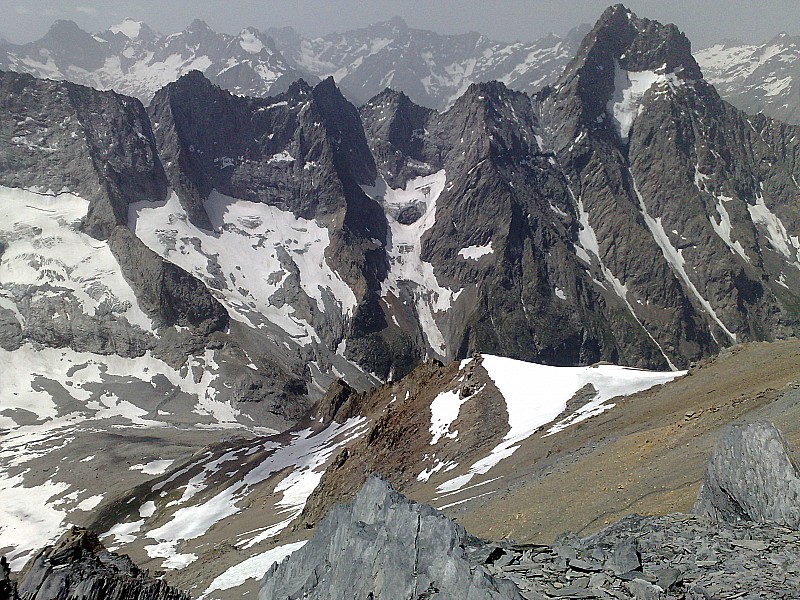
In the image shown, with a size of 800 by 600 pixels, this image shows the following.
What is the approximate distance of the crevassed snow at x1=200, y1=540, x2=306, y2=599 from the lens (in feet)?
96.9

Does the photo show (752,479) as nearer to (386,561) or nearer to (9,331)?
(386,561)

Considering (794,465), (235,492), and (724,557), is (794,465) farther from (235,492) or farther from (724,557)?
(235,492)

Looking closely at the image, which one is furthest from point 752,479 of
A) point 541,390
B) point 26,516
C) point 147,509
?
point 26,516

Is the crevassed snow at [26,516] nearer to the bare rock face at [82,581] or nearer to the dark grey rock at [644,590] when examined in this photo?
the bare rock face at [82,581]

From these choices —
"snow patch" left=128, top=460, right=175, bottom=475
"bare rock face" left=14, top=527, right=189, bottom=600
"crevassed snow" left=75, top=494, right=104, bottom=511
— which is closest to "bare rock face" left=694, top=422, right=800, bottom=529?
"bare rock face" left=14, top=527, right=189, bottom=600

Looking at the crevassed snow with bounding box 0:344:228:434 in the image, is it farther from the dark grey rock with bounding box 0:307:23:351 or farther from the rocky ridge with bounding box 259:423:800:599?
the rocky ridge with bounding box 259:423:800:599

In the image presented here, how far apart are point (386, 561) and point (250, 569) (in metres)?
24.1

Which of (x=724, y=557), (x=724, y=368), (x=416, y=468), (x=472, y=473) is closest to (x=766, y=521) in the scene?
(x=724, y=557)

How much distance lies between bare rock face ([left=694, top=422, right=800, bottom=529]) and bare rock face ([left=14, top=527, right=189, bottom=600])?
1710cm

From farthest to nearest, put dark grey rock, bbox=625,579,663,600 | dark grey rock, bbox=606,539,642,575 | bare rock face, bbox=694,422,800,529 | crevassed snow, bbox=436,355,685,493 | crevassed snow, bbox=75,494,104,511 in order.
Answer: crevassed snow, bbox=75,494,104,511 < crevassed snow, bbox=436,355,685,493 < bare rock face, bbox=694,422,800,529 < dark grey rock, bbox=606,539,642,575 < dark grey rock, bbox=625,579,663,600

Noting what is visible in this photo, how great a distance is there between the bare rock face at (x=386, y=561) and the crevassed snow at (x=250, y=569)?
16.0 metres

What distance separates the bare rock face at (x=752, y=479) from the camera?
1326 cm

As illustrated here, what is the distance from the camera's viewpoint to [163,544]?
60.2 m

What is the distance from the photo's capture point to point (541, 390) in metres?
51.2
